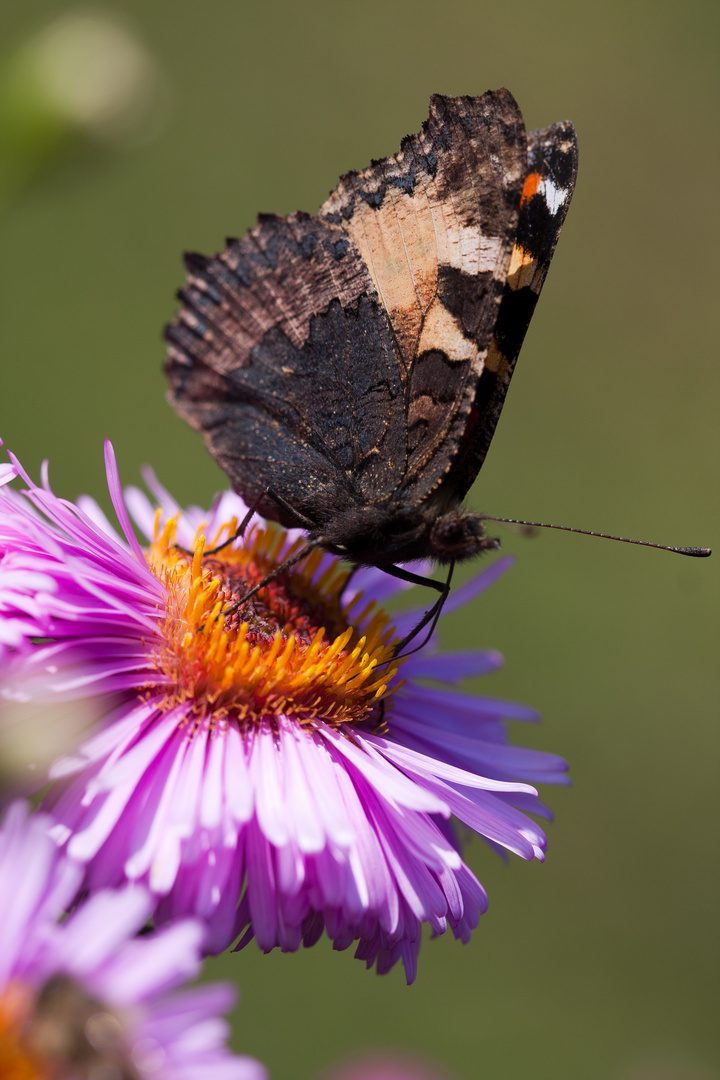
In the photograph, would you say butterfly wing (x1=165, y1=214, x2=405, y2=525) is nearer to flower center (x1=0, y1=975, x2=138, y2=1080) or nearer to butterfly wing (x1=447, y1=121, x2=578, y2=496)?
butterfly wing (x1=447, y1=121, x2=578, y2=496)

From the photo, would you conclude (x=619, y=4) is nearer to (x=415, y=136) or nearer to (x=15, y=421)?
(x=15, y=421)

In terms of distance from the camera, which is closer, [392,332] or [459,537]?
[459,537]

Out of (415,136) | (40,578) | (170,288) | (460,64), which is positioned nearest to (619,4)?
(460,64)

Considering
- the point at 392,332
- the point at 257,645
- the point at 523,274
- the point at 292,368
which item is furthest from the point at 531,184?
the point at 257,645

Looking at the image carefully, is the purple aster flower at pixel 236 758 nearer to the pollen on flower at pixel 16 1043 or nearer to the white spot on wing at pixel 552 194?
the pollen on flower at pixel 16 1043

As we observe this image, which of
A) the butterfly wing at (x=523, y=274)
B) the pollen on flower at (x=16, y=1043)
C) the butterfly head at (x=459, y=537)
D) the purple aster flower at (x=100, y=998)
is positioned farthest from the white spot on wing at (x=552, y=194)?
the pollen on flower at (x=16, y=1043)

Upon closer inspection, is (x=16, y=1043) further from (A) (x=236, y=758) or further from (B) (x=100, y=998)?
(A) (x=236, y=758)
